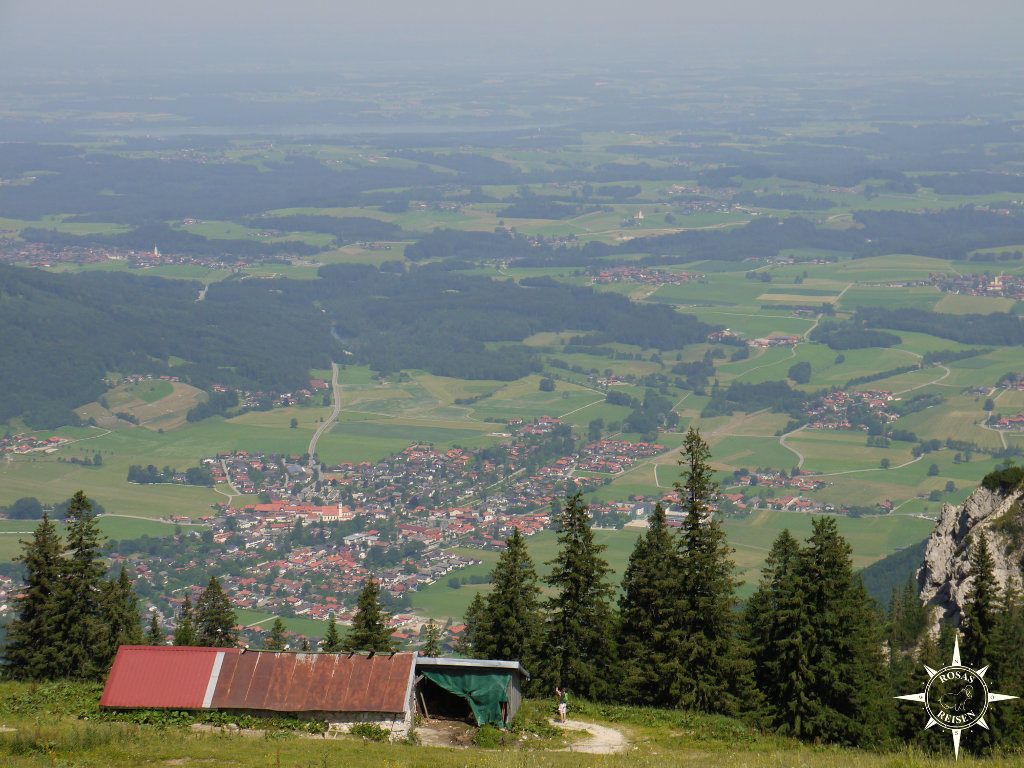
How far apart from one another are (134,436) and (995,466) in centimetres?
7474

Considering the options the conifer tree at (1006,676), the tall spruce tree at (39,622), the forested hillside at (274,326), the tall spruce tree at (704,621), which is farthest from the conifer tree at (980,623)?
the forested hillside at (274,326)

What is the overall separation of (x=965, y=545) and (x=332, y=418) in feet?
278

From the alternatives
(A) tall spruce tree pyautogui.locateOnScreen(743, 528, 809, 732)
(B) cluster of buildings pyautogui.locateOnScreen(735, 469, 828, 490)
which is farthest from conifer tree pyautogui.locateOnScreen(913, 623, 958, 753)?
(B) cluster of buildings pyautogui.locateOnScreen(735, 469, 828, 490)

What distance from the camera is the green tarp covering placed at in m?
28.7

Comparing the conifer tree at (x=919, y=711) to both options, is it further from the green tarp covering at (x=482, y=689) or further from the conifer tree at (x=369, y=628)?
the conifer tree at (x=369, y=628)

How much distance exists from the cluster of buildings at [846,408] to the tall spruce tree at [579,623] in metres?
89.5

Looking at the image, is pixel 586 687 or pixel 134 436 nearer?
pixel 586 687

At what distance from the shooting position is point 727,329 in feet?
535

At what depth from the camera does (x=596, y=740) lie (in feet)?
94.1

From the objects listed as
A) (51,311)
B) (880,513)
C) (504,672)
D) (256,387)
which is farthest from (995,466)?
(51,311)

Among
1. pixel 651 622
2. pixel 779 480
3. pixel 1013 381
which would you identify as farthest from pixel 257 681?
pixel 1013 381

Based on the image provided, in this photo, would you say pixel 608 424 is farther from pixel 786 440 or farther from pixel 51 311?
pixel 51 311

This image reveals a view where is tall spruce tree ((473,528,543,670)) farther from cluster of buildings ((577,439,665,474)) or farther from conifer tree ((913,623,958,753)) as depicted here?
cluster of buildings ((577,439,665,474))

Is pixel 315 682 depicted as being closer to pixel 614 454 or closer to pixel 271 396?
pixel 614 454
